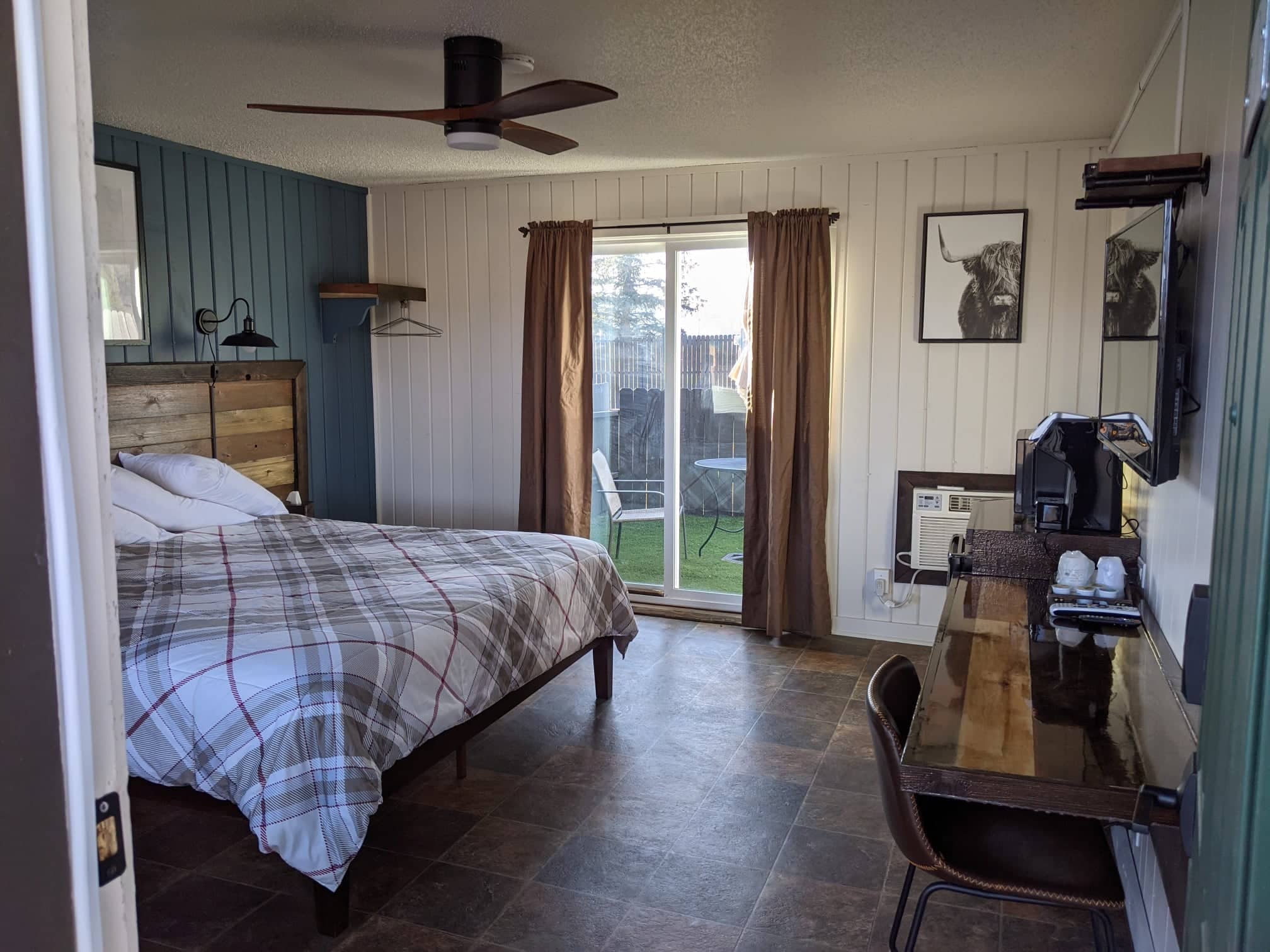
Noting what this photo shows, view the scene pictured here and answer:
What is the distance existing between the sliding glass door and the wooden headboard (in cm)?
169

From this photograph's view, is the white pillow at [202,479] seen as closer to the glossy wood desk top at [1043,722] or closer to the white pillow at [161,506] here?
the white pillow at [161,506]

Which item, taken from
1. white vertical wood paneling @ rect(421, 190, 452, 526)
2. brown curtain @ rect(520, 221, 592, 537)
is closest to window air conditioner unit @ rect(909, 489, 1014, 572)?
brown curtain @ rect(520, 221, 592, 537)

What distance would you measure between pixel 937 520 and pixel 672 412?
5.17 feet

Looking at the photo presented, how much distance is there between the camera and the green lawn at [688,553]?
5566mm

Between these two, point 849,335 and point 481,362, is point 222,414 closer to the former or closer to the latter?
point 481,362

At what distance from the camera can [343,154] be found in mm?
4906

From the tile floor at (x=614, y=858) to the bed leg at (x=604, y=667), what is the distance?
0.26ft

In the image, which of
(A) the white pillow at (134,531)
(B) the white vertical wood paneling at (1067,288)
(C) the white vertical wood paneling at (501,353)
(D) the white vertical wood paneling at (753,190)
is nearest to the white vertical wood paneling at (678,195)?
(D) the white vertical wood paneling at (753,190)

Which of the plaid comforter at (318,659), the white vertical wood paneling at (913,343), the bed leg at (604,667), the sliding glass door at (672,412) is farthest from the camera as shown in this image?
the sliding glass door at (672,412)

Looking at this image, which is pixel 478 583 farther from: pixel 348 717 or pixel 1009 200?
pixel 1009 200

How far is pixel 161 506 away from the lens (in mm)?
4082

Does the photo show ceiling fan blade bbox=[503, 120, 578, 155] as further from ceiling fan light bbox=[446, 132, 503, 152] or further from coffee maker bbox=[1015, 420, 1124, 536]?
coffee maker bbox=[1015, 420, 1124, 536]

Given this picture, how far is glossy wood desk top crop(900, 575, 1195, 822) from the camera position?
1.60 meters

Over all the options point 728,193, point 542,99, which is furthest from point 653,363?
point 542,99
